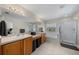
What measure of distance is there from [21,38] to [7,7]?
0.69 m

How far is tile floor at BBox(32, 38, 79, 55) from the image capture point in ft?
5.43

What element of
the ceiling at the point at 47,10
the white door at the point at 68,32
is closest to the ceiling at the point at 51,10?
the ceiling at the point at 47,10

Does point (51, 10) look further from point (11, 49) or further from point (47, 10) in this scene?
point (11, 49)

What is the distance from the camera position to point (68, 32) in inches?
70.8

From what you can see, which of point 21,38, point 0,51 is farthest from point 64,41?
point 0,51

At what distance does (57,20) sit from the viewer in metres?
1.81

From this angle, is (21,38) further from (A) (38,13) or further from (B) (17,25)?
(A) (38,13)

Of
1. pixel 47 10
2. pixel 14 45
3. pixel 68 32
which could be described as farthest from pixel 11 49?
pixel 68 32

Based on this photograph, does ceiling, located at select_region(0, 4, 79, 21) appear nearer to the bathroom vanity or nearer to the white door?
the white door

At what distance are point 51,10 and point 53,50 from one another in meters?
0.73

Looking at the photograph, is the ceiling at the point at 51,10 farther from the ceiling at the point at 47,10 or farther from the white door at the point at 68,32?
the white door at the point at 68,32

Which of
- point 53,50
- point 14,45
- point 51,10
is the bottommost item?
point 53,50

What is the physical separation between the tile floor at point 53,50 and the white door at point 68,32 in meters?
0.16

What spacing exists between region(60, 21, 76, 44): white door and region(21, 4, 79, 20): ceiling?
18 cm
